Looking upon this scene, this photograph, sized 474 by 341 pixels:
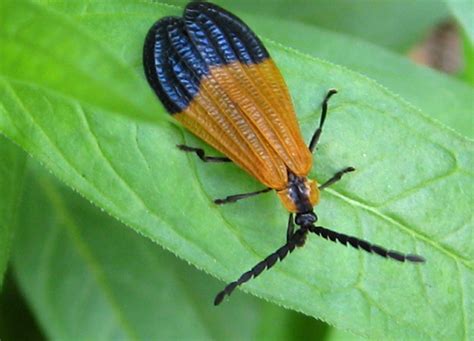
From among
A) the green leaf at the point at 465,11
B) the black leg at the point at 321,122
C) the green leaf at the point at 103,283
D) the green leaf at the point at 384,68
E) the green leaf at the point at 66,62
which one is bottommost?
the green leaf at the point at 103,283

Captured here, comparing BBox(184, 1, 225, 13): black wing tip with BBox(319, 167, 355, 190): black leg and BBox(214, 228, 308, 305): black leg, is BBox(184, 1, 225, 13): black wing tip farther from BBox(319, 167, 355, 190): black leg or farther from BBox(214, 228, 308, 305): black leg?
BBox(214, 228, 308, 305): black leg

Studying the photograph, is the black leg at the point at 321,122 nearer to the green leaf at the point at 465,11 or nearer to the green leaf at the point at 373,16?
the green leaf at the point at 465,11

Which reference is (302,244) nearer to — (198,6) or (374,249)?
(374,249)

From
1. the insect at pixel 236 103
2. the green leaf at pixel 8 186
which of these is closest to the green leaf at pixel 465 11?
the insect at pixel 236 103

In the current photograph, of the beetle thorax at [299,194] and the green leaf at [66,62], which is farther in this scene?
the beetle thorax at [299,194]

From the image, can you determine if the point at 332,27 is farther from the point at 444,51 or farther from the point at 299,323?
the point at 444,51

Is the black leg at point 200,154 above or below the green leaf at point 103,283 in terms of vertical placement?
above

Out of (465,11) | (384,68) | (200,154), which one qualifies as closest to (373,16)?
(384,68)

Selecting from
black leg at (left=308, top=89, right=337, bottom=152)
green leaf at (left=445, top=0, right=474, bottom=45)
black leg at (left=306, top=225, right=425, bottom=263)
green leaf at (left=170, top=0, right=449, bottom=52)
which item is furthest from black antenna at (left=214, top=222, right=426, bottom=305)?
green leaf at (left=170, top=0, right=449, bottom=52)
